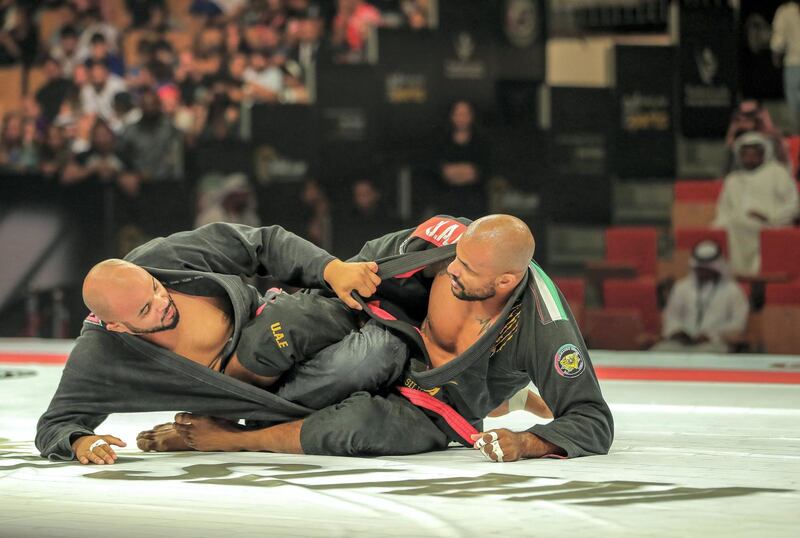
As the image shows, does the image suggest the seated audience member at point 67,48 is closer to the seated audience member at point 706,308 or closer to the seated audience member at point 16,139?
the seated audience member at point 16,139

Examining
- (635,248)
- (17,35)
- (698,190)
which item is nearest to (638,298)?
(635,248)

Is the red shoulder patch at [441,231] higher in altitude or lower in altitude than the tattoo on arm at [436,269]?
higher

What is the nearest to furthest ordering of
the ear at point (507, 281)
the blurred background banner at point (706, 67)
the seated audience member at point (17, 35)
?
the ear at point (507, 281) → the blurred background banner at point (706, 67) → the seated audience member at point (17, 35)

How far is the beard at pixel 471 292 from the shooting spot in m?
2.65

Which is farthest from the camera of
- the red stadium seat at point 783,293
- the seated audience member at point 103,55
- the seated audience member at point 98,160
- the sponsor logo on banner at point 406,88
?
the seated audience member at point 103,55

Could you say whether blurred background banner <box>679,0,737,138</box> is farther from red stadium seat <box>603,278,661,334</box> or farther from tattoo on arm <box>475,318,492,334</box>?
tattoo on arm <box>475,318,492,334</box>

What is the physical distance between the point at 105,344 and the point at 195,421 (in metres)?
0.28

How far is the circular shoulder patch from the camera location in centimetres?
268

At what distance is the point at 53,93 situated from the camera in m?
7.46

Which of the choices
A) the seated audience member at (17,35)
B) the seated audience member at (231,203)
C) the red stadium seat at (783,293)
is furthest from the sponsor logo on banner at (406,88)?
the seated audience member at (17,35)

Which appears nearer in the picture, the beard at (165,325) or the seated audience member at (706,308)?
the beard at (165,325)

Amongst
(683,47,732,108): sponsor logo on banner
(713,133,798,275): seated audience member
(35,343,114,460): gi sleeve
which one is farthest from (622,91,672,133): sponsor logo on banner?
(35,343,114,460): gi sleeve

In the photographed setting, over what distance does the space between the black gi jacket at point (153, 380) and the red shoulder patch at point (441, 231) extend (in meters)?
0.46

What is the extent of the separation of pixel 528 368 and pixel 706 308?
11.6 feet
